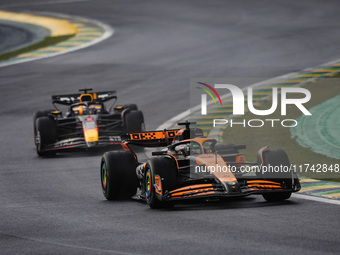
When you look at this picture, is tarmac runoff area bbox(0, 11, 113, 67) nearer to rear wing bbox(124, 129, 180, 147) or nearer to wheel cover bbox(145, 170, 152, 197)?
rear wing bbox(124, 129, 180, 147)

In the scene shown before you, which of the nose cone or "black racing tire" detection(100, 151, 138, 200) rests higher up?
"black racing tire" detection(100, 151, 138, 200)

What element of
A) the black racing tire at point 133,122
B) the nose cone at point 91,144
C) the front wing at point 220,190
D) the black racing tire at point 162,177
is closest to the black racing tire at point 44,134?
the nose cone at point 91,144

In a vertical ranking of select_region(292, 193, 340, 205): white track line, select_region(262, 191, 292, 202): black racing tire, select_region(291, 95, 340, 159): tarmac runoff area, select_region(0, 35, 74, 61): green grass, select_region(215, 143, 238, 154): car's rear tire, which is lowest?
select_region(292, 193, 340, 205): white track line

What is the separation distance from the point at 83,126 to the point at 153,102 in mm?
6862

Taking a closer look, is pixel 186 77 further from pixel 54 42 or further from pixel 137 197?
pixel 137 197

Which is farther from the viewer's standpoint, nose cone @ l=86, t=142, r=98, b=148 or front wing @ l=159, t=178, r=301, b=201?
nose cone @ l=86, t=142, r=98, b=148

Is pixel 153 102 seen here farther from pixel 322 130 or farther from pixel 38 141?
pixel 322 130

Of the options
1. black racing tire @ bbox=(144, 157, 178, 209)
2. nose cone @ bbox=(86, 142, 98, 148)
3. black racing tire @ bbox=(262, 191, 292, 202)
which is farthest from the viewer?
nose cone @ bbox=(86, 142, 98, 148)

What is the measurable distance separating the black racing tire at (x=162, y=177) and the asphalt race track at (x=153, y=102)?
0.21 metres

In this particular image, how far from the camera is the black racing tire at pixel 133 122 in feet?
71.6

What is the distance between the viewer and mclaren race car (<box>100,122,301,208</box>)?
41.8 feet

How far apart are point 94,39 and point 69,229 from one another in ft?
91.8

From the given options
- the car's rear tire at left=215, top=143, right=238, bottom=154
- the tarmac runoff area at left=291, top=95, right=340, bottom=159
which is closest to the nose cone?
the tarmac runoff area at left=291, top=95, right=340, bottom=159

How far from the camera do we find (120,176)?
14422 mm
